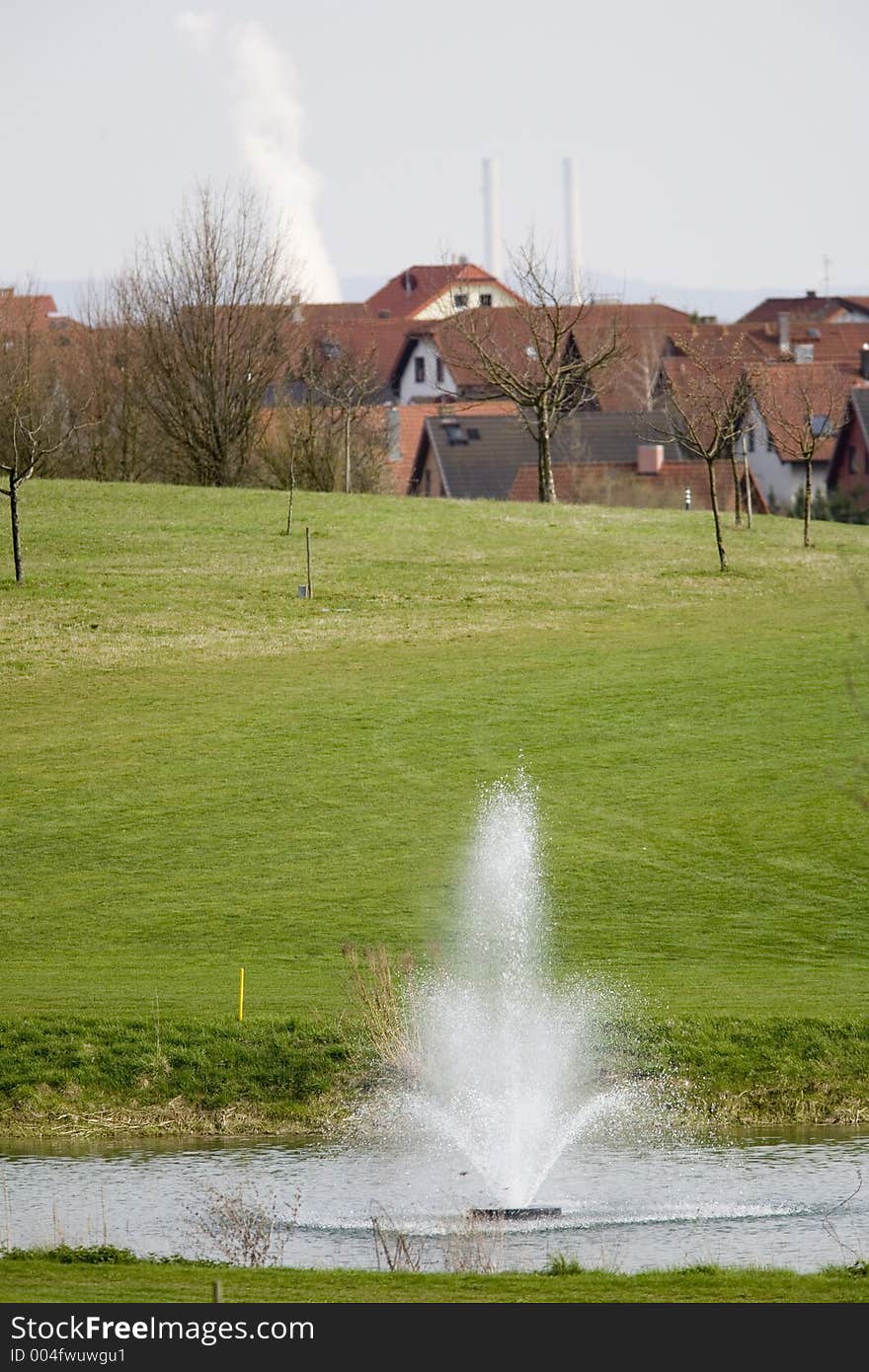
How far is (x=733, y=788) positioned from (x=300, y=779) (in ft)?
23.9

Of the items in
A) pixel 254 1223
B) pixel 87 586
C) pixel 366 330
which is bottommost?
pixel 254 1223

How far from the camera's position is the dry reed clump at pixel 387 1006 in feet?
69.0

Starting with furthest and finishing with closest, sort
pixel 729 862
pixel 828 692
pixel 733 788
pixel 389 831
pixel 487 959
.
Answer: pixel 828 692 < pixel 733 788 < pixel 389 831 < pixel 729 862 < pixel 487 959

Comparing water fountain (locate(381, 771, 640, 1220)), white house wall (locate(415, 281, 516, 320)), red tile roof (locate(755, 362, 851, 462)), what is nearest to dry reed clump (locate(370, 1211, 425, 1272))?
water fountain (locate(381, 771, 640, 1220))

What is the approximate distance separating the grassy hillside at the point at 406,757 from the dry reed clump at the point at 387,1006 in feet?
1.17

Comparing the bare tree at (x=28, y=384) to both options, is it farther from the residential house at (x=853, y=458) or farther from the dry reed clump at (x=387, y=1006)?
the dry reed clump at (x=387, y=1006)

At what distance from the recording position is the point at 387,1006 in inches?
843

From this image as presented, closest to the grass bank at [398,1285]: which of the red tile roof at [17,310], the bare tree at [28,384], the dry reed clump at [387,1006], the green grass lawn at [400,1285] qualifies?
the green grass lawn at [400,1285]

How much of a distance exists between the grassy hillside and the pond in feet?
9.03

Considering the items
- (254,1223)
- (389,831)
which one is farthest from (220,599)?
(254,1223)

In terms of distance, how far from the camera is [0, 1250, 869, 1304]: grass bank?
1293cm

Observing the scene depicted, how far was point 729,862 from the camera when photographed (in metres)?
27.8

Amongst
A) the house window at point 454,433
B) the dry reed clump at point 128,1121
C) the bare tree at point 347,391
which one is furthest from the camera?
the house window at point 454,433

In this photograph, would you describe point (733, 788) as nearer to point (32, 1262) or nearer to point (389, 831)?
point (389, 831)
